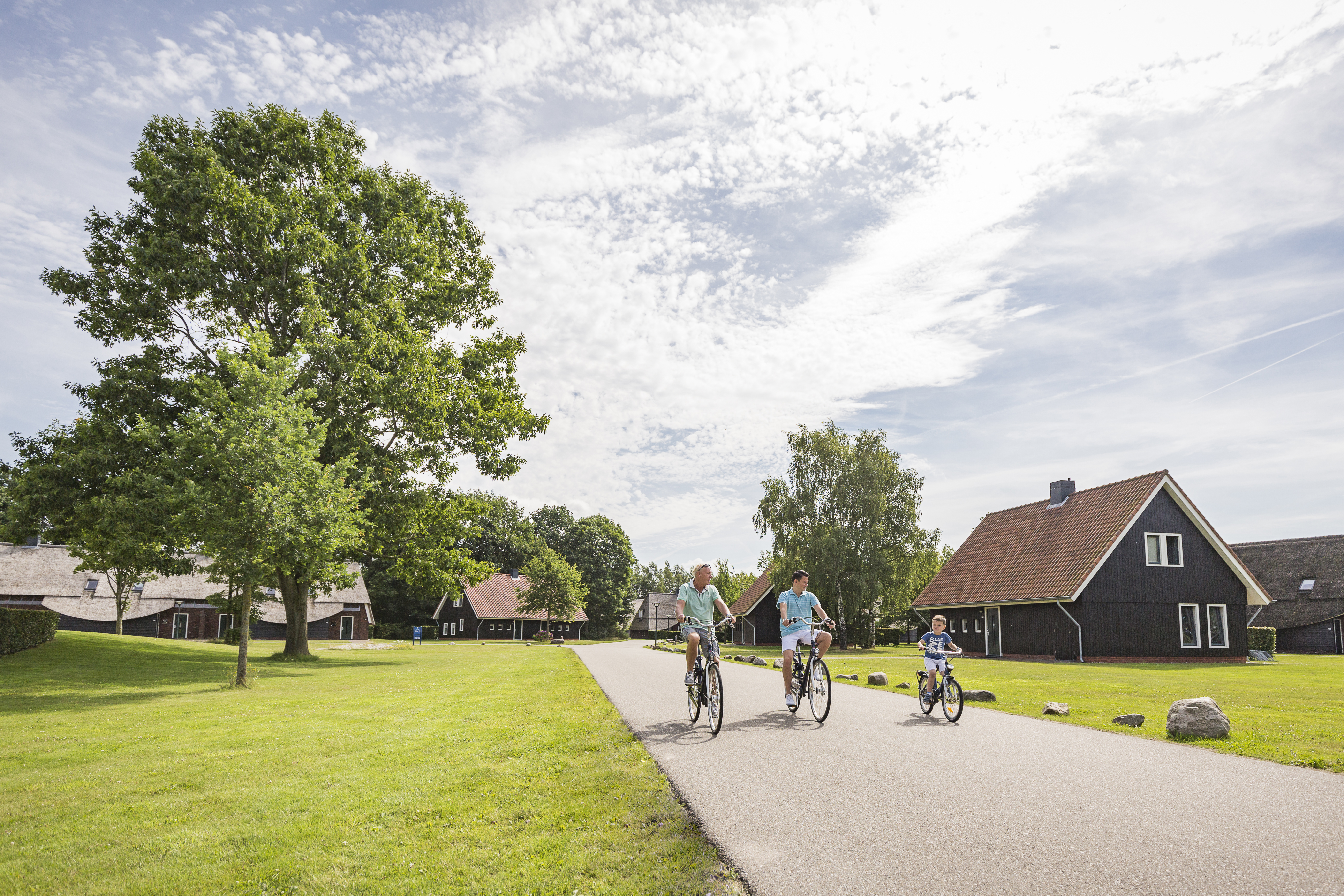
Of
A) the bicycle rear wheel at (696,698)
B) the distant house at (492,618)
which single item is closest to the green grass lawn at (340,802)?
the bicycle rear wheel at (696,698)

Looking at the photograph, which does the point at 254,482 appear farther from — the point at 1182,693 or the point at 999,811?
the point at 1182,693

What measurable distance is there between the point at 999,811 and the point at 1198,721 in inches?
197

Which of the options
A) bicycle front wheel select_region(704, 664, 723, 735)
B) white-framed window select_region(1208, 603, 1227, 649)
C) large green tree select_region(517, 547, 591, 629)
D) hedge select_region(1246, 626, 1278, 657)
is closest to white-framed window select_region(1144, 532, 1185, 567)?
white-framed window select_region(1208, 603, 1227, 649)

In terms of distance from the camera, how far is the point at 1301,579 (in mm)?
47344

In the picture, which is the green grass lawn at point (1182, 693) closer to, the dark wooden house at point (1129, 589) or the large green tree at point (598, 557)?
the dark wooden house at point (1129, 589)

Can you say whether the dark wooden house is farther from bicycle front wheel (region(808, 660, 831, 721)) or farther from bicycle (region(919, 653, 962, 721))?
bicycle front wheel (region(808, 660, 831, 721))

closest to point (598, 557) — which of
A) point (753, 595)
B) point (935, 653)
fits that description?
point (753, 595)

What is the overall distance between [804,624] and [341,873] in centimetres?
700

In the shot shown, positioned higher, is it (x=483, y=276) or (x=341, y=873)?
(x=483, y=276)

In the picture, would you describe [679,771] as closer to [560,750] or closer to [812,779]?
[812,779]

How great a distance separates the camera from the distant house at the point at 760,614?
172 feet

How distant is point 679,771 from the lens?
720 cm

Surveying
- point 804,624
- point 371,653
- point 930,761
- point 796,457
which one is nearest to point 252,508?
point 804,624

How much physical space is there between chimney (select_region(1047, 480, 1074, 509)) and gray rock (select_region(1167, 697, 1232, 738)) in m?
28.8
